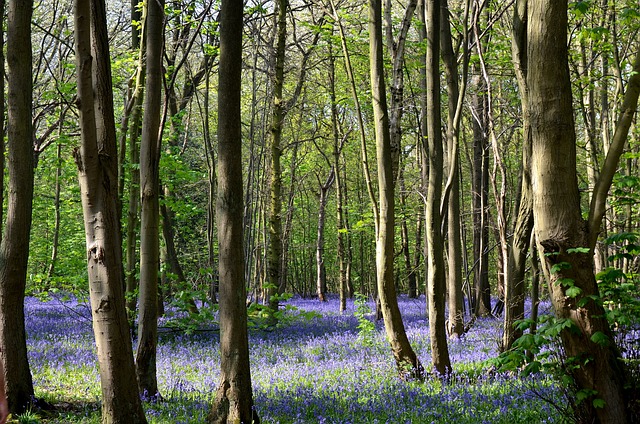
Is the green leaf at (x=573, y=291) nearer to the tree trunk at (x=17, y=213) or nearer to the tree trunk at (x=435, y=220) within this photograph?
the tree trunk at (x=435, y=220)

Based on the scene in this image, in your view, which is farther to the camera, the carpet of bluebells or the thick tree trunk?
the thick tree trunk

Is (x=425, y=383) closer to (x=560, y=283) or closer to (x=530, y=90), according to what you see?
(x=560, y=283)

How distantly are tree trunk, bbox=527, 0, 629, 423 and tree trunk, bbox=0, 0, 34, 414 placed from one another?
5.18m

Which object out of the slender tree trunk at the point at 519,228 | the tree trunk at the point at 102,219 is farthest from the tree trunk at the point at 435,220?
the tree trunk at the point at 102,219

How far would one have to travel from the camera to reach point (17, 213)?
251 inches

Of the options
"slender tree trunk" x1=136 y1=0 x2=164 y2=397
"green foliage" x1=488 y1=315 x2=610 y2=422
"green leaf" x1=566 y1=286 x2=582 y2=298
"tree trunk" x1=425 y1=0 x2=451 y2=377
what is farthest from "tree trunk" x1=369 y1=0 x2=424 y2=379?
"green leaf" x1=566 y1=286 x2=582 y2=298

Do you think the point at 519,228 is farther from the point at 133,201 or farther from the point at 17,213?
the point at 133,201

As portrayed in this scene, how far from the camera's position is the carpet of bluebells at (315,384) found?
6.06 metres

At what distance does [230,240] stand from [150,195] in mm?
1748

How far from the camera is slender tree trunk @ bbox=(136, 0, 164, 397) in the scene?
21.6 feet

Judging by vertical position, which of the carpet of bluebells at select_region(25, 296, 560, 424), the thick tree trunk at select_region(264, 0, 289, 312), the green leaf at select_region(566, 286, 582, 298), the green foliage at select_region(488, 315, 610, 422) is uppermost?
the thick tree trunk at select_region(264, 0, 289, 312)

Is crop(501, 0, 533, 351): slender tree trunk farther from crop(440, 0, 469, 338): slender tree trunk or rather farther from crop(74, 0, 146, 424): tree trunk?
crop(74, 0, 146, 424): tree trunk

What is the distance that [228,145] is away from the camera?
17.8ft

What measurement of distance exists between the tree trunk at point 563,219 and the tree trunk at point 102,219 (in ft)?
11.3
